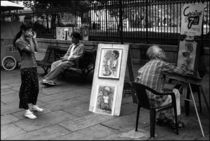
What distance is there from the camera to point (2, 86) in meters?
8.78

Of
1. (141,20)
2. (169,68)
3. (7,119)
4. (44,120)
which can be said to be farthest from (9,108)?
(141,20)

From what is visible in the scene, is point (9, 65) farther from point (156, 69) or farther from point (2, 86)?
point (156, 69)

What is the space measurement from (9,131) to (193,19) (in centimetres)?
391

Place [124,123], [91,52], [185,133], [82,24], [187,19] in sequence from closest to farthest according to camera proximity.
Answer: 1. [185,133]
2. [124,123]
3. [187,19]
4. [91,52]
5. [82,24]

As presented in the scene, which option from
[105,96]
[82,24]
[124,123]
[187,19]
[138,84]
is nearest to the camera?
[138,84]

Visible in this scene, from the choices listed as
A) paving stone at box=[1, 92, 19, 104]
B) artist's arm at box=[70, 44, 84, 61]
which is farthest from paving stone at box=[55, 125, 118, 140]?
artist's arm at box=[70, 44, 84, 61]

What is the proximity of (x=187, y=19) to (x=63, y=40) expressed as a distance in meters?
6.21

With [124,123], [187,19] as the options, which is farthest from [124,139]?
[187,19]

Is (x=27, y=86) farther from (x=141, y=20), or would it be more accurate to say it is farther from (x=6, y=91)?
(x=141, y=20)

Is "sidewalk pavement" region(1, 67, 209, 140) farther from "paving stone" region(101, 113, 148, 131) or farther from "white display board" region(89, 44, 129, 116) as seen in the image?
"white display board" region(89, 44, 129, 116)

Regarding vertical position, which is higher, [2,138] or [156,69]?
[156,69]

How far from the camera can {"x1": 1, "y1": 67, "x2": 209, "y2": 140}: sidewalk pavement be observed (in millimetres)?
4832

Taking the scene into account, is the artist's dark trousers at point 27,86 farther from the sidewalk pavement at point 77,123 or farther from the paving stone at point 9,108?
the paving stone at point 9,108

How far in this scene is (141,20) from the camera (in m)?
9.99
